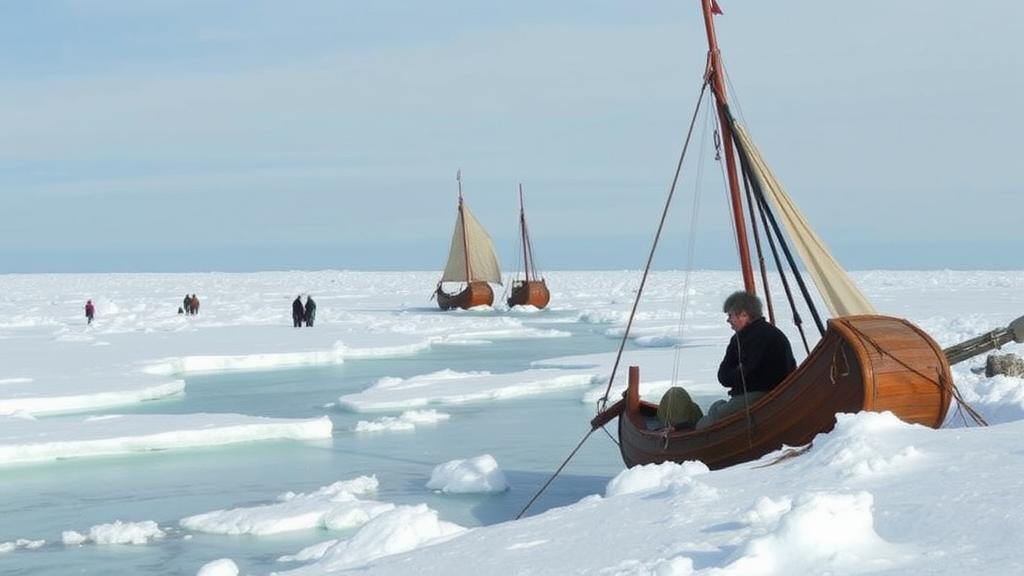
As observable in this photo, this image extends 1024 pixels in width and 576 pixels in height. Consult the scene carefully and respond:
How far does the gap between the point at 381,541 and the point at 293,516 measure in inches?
96.3

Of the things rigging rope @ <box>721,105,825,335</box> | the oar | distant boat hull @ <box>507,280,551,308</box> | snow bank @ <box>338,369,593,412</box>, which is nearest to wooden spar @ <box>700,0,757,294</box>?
rigging rope @ <box>721,105,825,335</box>

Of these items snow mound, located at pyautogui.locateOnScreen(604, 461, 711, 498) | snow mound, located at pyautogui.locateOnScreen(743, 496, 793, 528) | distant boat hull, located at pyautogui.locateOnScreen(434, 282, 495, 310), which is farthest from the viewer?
distant boat hull, located at pyautogui.locateOnScreen(434, 282, 495, 310)

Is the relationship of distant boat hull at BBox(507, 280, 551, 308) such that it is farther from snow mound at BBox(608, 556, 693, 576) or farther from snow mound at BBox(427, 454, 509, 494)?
snow mound at BBox(608, 556, 693, 576)

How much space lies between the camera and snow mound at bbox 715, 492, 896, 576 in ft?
13.6

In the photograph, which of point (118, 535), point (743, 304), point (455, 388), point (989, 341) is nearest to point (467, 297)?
point (455, 388)

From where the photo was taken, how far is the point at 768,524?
15.6ft

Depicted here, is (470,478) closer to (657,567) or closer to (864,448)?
(864,448)

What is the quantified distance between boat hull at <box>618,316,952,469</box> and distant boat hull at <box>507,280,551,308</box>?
40.7 m

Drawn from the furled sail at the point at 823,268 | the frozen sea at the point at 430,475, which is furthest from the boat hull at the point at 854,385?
the furled sail at the point at 823,268

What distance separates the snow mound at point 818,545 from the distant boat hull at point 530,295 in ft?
146

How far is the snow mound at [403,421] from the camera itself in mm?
14602

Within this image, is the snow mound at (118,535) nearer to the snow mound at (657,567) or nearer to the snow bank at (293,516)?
the snow bank at (293,516)

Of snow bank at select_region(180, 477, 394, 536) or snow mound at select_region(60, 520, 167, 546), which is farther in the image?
snow bank at select_region(180, 477, 394, 536)

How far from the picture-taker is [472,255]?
5125 cm
